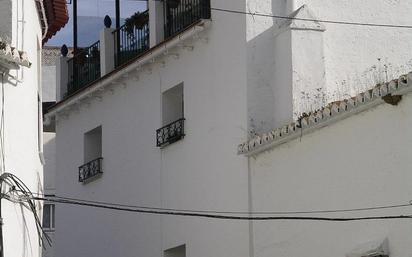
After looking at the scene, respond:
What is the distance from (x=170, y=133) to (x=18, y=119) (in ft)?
22.2

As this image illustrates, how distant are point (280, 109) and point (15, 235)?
578 cm

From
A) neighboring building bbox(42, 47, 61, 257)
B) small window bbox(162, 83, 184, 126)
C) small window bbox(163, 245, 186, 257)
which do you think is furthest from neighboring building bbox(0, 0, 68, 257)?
neighboring building bbox(42, 47, 61, 257)

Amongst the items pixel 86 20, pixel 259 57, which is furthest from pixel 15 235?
pixel 86 20

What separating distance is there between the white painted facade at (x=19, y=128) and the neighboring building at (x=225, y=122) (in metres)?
3.65

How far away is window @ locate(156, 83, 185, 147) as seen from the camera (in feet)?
77.9

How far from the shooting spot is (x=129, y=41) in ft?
86.5

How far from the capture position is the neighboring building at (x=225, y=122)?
18875mm

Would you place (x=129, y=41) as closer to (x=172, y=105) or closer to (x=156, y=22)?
(x=156, y=22)

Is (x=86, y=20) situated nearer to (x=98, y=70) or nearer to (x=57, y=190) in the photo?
(x=98, y=70)

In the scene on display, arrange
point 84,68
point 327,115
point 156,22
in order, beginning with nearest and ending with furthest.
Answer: point 327,115 < point 156,22 < point 84,68

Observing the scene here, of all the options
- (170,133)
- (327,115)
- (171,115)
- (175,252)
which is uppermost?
(171,115)

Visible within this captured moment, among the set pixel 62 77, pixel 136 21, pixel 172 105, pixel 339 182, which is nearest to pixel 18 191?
pixel 339 182

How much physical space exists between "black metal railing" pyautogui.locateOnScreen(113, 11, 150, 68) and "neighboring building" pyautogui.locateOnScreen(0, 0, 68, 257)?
5.33 m

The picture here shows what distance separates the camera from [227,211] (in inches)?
837
